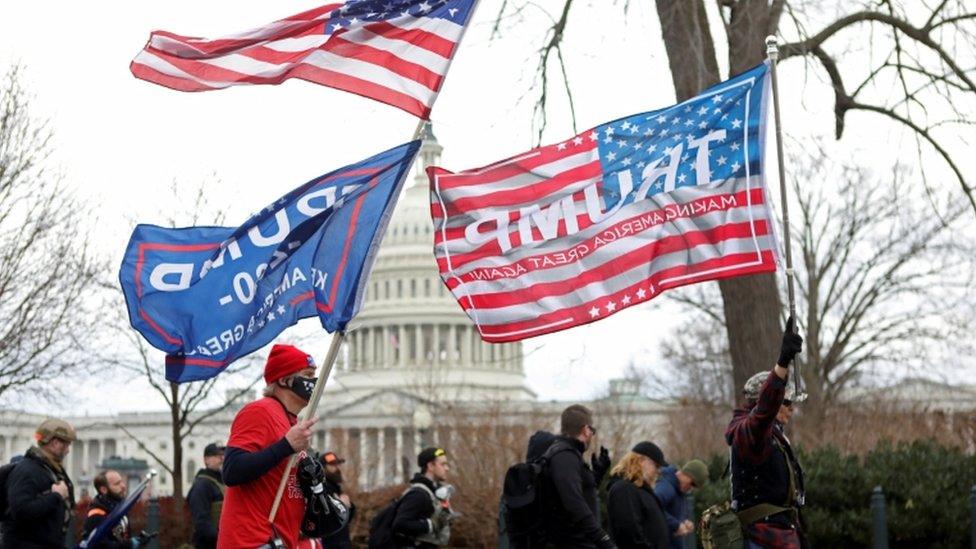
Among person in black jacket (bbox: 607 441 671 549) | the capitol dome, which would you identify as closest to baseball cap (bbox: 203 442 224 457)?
person in black jacket (bbox: 607 441 671 549)

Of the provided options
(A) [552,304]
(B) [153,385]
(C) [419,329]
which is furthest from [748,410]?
(C) [419,329]

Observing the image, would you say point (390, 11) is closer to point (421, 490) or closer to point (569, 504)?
point (569, 504)

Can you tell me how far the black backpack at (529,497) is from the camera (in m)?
9.48

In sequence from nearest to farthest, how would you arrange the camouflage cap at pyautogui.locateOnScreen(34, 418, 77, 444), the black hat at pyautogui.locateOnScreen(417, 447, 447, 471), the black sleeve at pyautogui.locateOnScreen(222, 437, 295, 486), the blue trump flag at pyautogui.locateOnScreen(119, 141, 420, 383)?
the black sleeve at pyautogui.locateOnScreen(222, 437, 295, 486) < the blue trump flag at pyautogui.locateOnScreen(119, 141, 420, 383) < the camouflage cap at pyautogui.locateOnScreen(34, 418, 77, 444) < the black hat at pyautogui.locateOnScreen(417, 447, 447, 471)

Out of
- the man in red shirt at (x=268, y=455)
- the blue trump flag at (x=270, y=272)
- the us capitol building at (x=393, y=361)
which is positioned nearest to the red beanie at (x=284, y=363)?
the man in red shirt at (x=268, y=455)

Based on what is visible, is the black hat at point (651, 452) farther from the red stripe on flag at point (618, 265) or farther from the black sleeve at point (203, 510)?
the black sleeve at point (203, 510)

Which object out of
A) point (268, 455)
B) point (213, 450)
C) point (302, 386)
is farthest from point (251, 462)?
point (213, 450)

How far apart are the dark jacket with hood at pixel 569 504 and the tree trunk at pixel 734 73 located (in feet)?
23.6

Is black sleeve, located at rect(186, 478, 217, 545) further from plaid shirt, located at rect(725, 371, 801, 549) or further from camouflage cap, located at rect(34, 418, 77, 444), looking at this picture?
plaid shirt, located at rect(725, 371, 801, 549)

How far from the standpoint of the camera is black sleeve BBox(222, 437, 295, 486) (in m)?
7.11

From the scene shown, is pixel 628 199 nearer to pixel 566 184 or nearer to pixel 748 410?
pixel 566 184

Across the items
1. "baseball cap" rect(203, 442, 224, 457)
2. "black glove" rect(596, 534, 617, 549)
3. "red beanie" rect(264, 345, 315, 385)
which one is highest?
"baseball cap" rect(203, 442, 224, 457)

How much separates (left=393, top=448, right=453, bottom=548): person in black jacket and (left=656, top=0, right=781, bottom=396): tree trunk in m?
5.20

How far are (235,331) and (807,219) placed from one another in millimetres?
35224
